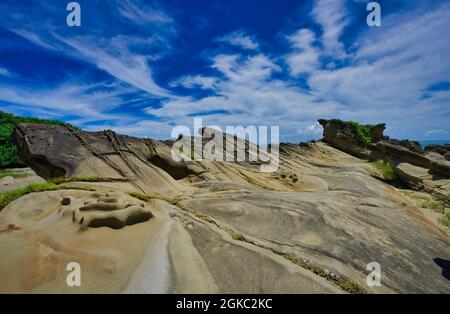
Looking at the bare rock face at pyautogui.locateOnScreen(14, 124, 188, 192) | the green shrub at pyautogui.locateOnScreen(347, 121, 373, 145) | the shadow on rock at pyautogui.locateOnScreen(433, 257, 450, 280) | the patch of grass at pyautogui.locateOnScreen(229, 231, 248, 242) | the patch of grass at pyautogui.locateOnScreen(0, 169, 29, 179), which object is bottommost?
the shadow on rock at pyautogui.locateOnScreen(433, 257, 450, 280)

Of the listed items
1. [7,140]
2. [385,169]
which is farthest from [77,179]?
[7,140]

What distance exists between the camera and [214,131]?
24.3m

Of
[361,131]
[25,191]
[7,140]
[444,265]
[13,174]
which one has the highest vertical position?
[361,131]

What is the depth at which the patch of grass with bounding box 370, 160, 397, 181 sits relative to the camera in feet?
81.5

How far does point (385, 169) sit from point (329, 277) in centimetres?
2458

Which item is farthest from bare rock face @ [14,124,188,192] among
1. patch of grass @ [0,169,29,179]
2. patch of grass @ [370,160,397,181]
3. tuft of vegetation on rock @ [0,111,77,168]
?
patch of grass @ [370,160,397,181]

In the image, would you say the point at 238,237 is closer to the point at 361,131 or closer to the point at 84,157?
the point at 84,157

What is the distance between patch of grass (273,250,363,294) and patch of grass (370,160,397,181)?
2311 centimetres

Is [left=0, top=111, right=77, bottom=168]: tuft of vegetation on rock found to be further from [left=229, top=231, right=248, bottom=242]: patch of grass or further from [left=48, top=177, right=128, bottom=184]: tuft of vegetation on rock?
[left=229, top=231, right=248, bottom=242]: patch of grass

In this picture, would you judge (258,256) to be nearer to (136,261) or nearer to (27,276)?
(136,261)

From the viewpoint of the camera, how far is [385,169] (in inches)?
1020

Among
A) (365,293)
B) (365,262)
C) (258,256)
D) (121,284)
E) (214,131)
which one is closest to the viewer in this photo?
(121,284)

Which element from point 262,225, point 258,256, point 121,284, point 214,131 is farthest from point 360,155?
point 121,284

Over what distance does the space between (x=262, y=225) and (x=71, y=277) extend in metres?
4.93
